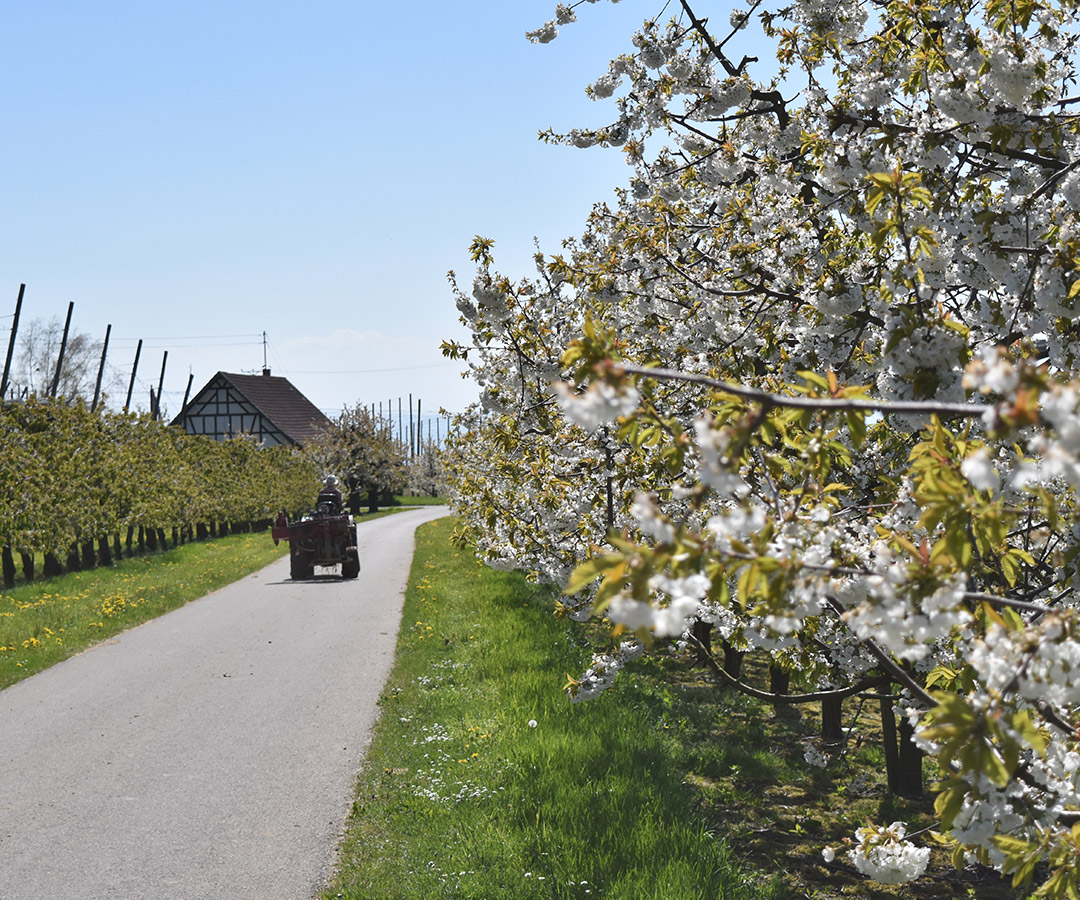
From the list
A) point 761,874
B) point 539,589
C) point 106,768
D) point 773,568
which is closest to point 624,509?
point 761,874

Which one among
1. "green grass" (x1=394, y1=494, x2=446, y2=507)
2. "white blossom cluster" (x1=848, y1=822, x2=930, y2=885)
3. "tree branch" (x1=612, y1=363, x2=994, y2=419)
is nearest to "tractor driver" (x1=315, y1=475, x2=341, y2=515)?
"white blossom cluster" (x1=848, y1=822, x2=930, y2=885)

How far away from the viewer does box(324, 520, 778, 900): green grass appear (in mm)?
4434

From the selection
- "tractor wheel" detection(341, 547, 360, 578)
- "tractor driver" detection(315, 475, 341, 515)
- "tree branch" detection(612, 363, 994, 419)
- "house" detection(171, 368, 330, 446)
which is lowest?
"tractor wheel" detection(341, 547, 360, 578)

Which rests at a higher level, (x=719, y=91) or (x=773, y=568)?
(x=719, y=91)

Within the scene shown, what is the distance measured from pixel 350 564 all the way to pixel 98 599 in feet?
16.2

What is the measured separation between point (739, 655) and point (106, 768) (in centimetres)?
636

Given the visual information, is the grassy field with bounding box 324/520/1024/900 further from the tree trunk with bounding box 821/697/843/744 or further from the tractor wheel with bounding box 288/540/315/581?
the tractor wheel with bounding box 288/540/315/581

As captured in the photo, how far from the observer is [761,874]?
215 inches

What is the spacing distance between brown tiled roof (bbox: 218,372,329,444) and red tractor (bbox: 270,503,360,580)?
38.7 m

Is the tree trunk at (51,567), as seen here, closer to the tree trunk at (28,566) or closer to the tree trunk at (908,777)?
the tree trunk at (28,566)

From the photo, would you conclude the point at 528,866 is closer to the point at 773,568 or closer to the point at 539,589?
the point at 773,568

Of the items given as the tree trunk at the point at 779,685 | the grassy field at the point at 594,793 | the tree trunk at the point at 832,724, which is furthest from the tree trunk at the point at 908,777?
the tree trunk at the point at 779,685

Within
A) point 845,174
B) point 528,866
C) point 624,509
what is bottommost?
point 528,866

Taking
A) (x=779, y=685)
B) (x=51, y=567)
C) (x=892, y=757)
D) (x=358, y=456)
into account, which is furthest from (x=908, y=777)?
(x=358, y=456)
